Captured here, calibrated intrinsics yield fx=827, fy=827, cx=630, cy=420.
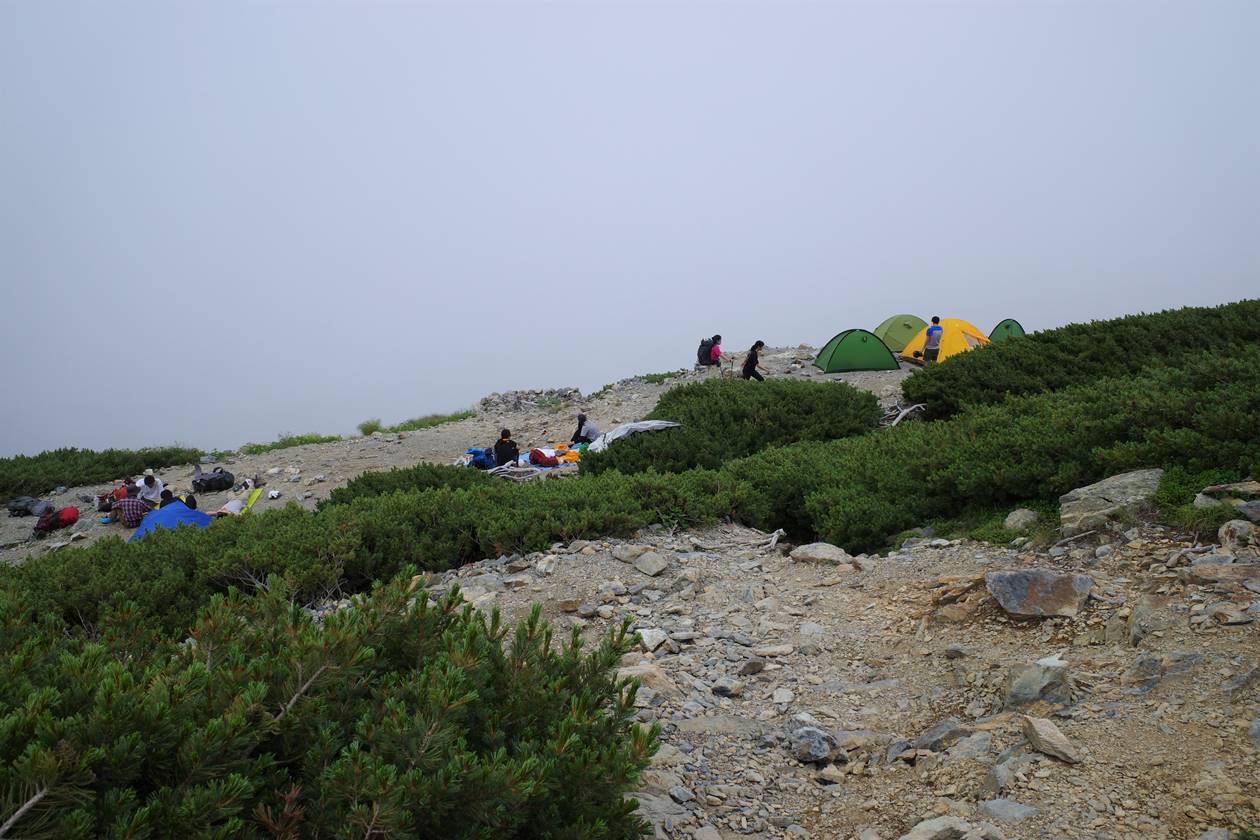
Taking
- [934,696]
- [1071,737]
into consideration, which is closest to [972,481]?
[934,696]

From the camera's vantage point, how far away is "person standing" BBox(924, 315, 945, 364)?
74.2ft

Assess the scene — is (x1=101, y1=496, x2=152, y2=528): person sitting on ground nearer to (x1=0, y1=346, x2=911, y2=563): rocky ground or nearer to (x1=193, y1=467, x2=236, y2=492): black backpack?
(x1=0, y1=346, x2=911, y2=563): rocky ground

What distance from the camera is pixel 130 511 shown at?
15.8 meters

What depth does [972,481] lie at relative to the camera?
8.03 metres

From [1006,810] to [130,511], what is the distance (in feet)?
54.4

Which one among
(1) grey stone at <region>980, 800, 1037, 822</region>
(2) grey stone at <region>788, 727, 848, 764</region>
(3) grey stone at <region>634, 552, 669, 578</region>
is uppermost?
(3) grey stone at <region>634, 552, 669, 578</region>

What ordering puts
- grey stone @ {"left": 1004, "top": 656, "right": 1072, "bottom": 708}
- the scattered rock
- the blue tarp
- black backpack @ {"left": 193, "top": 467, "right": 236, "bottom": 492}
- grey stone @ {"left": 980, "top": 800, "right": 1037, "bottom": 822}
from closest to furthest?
grey stone @ {"left": 980, "top": 800, "right": 1037, "bottom": 822}
the scattered rock
grey stone @ {"left": 1004, "top": 656, "right": 1072, "bottom": 708}
the blue tarp
black backpack @ {"left": 193, "top": 467, "right": 236, "bottom": 492}

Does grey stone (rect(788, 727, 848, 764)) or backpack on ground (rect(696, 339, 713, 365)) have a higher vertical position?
backpack on ground (rect(696, 339, 713, 365))

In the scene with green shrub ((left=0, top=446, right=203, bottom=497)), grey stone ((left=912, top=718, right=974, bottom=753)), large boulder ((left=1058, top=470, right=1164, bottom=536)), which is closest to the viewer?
grey stone ((left=912, top=718, right=974, bottom=753))

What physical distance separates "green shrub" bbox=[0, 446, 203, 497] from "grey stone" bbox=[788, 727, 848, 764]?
2120 centimetres

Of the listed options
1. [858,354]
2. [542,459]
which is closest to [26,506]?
[542,459]

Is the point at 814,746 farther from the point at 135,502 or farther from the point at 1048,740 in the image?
the point at 135,502

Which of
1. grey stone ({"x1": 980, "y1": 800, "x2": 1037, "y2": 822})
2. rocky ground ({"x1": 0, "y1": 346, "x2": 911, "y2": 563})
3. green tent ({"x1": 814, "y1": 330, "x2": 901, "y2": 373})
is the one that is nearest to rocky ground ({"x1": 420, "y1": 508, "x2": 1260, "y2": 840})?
grey stone ({"x1": 980, "y1": 800, "x2": 1037, "y2": 822})

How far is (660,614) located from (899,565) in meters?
2.13
